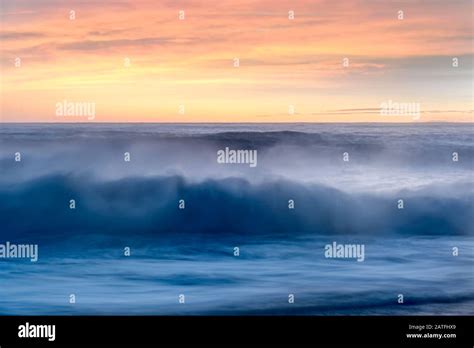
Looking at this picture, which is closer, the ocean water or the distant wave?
the ocean water

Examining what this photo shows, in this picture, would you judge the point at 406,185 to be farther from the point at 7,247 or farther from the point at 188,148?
the point at 7,247

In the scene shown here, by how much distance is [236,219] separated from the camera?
13.3 metres

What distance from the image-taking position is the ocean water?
11.2m

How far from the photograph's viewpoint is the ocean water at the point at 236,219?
1116 centimetres

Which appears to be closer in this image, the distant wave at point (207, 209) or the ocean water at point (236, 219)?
the ocean water at point (236, 219)

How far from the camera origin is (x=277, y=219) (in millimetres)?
12914

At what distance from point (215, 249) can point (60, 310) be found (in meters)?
2.57

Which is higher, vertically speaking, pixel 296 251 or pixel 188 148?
pixel 188 148
